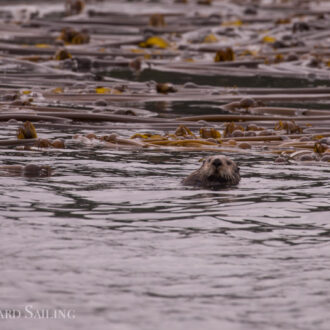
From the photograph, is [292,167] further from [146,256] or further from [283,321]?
[283,321]

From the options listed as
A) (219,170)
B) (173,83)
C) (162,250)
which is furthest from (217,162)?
(173,83)

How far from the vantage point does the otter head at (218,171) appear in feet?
24.4

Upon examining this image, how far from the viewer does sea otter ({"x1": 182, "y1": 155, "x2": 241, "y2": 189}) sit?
7453mm

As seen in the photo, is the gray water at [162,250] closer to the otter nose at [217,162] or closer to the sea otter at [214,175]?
the sea otter at [214,175]

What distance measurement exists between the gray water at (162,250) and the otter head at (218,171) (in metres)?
0.13

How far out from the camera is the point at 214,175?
24.6 feet

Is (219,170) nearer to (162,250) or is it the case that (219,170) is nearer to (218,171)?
(218,171)

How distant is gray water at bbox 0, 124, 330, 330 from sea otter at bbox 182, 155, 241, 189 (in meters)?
0.11

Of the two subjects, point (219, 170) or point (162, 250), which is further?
point (219, 170)

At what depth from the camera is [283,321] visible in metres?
4.48

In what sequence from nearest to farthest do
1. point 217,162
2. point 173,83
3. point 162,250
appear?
1. point 162,250
2. point 217,162
3. point 173,83

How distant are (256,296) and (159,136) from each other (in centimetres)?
514

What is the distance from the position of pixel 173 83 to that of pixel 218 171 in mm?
8392

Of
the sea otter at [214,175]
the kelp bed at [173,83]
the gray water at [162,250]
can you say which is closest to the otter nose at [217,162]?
the sea otter at [214,175]
